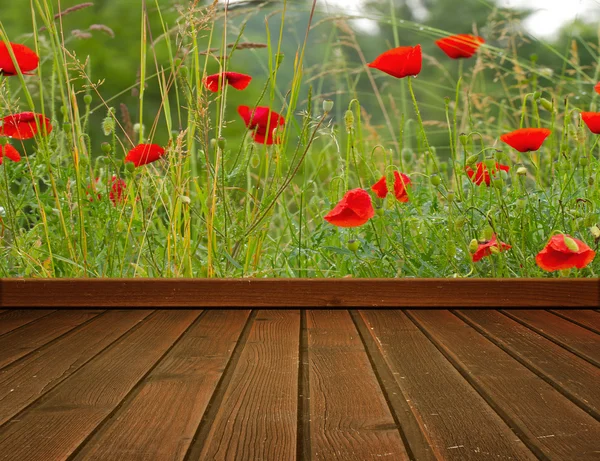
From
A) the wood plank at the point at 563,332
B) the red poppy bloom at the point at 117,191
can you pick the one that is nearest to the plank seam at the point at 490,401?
the wood plank at the point at 563,332

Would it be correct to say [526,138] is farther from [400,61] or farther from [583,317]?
[583,317]

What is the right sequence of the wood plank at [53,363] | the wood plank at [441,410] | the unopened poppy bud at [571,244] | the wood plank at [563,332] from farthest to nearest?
1. the unopened poppy bud at [571,244]
2. the wood plank at [563,332]
3. the wood plank at [53,363]
4. the wood plank at [441,410]

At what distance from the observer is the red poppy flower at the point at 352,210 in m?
1.51

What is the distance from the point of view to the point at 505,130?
7.27ft

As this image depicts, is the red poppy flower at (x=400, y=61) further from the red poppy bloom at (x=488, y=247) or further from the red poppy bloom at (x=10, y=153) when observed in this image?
the red poppy bloom at (x=10, y=153)

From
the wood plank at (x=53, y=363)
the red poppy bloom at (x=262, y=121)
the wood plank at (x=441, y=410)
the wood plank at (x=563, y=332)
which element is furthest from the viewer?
the red poppy bloom at (x=262, y=121)

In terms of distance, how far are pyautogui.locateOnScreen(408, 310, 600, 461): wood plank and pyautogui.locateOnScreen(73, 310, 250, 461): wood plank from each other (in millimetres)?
385

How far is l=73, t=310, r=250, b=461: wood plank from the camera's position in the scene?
2.53 feet

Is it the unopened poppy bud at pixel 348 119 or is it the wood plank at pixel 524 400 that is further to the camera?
the unopened poppy bud at pixel 348 119

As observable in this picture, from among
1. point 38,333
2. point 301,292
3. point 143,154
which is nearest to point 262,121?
point 143,154

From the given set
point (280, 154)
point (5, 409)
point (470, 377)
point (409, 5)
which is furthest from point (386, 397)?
point (409, 5)

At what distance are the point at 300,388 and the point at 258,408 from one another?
11 cm

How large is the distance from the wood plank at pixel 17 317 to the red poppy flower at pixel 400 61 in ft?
3.10

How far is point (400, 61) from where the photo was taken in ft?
5.07
